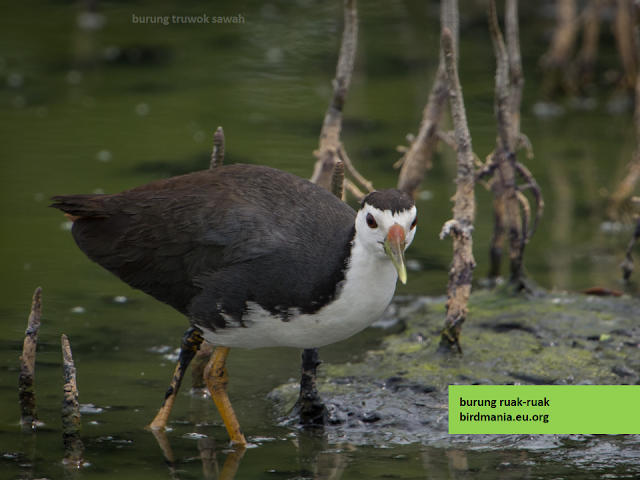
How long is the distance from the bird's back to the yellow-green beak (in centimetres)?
28

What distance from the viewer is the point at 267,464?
4.96 metres

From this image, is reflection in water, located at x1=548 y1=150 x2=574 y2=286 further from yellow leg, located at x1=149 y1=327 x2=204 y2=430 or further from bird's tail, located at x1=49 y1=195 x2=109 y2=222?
bird's tail, located at x1=49 y1=195 x2=109 y2=222

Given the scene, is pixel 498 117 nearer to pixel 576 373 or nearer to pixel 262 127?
pixel 576 373

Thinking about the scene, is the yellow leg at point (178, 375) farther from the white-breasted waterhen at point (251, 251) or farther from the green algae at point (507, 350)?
the green algae at point (507, 350)

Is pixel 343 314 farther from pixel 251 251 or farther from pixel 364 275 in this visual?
pixel 251 251

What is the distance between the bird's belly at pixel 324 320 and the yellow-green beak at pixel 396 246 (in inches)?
8.7

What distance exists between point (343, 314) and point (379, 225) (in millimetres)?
476

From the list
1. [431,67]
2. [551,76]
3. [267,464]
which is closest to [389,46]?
[431,67]

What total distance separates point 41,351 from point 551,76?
26.5 ft

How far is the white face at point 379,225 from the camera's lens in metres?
4.40

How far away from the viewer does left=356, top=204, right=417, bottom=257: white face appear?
14.4ft

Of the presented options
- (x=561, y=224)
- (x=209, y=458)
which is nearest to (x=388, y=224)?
(x=209, y=458)

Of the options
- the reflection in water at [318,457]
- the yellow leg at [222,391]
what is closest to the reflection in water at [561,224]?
the reflection in water at [318,457]

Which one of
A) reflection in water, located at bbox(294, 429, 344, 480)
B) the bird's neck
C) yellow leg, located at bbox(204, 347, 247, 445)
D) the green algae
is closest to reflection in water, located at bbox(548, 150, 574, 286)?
the green algae
